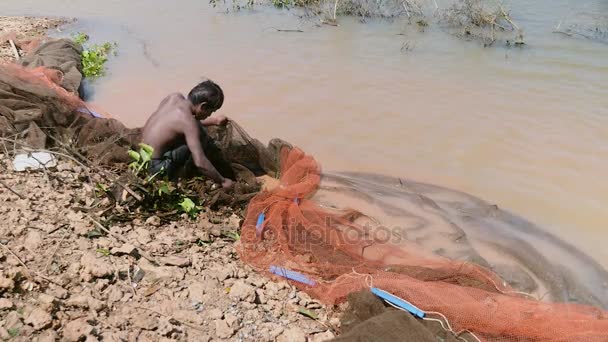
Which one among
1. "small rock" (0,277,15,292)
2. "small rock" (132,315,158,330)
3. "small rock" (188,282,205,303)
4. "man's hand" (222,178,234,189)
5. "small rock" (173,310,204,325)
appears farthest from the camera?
"man's hand" (222,178,234,189)

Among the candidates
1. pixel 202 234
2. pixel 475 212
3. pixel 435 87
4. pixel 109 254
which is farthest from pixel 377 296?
pixel 435 87

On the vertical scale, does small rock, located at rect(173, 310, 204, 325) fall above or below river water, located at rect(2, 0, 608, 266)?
below

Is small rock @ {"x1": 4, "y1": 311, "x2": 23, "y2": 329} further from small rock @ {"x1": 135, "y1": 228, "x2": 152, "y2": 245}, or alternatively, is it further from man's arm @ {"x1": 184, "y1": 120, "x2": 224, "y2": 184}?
man's arm @ {"x1": 184, "y1": 120, "x2": 224, "y2": 184}

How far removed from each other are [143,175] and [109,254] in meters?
0.94

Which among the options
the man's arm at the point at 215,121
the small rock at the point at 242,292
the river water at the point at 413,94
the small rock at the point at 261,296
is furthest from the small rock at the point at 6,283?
the river water at the point at 413,94

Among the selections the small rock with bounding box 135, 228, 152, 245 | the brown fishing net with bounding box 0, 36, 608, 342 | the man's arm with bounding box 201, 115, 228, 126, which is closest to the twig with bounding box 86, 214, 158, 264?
the small rock with bounding box 135, 228, 152, 245

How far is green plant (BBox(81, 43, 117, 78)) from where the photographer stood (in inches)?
269

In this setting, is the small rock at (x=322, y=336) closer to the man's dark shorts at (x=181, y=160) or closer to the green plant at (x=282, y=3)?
the man's dark shorts at (x=181, y=160)

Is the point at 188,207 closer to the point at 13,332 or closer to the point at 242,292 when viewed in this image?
the point at 242,292

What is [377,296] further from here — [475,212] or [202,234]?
[475,212]

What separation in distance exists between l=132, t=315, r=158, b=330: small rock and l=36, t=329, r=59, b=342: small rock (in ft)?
1.20

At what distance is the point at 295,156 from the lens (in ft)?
14.0

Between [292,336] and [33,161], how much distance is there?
236cm

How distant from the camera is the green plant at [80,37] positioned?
811 cm
